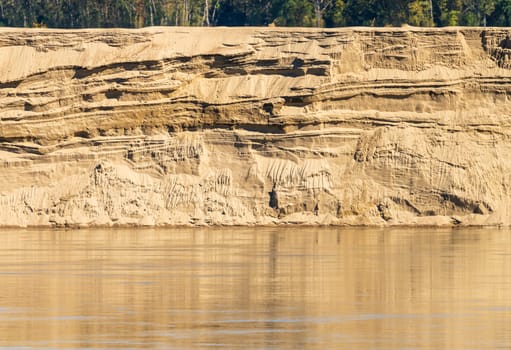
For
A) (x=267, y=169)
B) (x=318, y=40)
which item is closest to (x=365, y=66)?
(x=318, y=40)

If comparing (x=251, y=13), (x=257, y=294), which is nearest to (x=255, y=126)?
(x=257, y=294)

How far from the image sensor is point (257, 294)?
2300cm

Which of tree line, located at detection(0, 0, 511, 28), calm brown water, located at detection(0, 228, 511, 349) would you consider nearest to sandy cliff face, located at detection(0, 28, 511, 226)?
calm brown water, located at detection(0, 228, 511, 349)

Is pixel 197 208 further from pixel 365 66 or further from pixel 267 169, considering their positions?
pixel 365 66

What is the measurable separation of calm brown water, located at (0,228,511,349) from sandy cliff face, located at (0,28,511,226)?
25.8ft

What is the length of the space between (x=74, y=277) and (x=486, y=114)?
2361 cm

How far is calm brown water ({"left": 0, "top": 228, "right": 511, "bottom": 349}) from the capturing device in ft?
59.1

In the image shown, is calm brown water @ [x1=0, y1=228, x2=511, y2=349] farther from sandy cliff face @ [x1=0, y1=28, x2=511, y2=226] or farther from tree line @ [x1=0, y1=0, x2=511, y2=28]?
tree line @ [x1=0, y1=0, x2=511, y2=28]

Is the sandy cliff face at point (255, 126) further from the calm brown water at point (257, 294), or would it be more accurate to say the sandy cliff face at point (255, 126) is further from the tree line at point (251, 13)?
the tree line at point (251, 13)

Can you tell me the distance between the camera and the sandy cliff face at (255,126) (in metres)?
45.0

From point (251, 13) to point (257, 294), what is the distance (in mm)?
70603

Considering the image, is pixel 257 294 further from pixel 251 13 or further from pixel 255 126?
pixel 251 13

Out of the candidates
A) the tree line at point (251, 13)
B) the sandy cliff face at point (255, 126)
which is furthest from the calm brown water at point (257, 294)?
the tree line at point (251, 13)

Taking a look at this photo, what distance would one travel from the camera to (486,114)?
4709 centimetres
